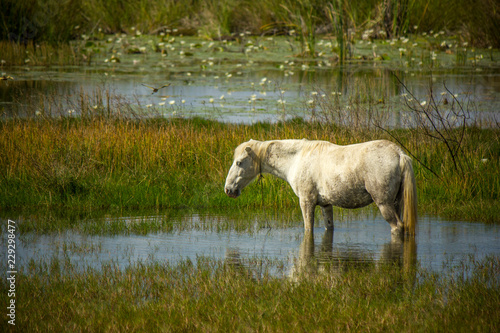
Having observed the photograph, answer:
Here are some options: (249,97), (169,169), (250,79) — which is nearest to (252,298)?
(169,169)

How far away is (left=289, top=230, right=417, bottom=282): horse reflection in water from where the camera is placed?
264 inches

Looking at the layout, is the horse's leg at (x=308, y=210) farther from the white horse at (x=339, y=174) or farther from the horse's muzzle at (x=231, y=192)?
the horse's muzzle at (x=231, y=192)

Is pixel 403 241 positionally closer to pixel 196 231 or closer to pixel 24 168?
pixel 196 231

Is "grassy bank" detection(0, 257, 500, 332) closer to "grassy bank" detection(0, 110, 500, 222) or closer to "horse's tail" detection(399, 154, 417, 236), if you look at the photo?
"horse's tail" detection(399, 154, 417, 236)

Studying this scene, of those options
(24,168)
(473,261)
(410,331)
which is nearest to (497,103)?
(473,261)

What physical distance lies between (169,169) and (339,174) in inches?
192

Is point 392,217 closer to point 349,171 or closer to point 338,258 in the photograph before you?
point 349,171

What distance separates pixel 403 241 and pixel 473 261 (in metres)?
1.05

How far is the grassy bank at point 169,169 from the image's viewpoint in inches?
408

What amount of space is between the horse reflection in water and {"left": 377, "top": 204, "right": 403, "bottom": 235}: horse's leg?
0.14m

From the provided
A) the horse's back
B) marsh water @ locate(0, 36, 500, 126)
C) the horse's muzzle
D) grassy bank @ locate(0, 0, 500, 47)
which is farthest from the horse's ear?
grassy bank @ locate(0, 0, 500, 47)

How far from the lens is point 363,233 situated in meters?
8.43

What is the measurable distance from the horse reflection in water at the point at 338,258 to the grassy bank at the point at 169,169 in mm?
2217

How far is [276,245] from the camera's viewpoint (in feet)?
25.7
